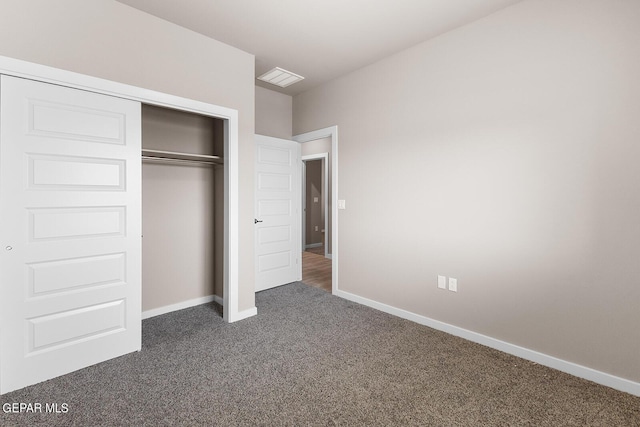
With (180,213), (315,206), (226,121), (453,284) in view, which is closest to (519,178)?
(453,284)

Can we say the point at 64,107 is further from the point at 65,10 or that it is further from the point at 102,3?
the point at 102,3

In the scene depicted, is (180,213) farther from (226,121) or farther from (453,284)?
(453,284)

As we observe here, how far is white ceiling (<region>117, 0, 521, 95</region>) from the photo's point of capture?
2391 millimetres

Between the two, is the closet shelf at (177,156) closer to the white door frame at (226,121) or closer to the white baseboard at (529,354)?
the white door frame at (226,121)

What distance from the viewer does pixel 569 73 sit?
2.15 metres

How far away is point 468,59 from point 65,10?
3.10m

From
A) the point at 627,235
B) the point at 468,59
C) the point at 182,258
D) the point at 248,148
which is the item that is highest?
the point at 468,59

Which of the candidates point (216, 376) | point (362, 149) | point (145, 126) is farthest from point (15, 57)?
point (362, 149)

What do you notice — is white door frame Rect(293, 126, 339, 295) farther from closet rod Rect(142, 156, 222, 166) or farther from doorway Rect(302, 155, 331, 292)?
doorway Rect(302, 155, 331, 292)

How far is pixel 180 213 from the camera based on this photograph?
3391 millimetres

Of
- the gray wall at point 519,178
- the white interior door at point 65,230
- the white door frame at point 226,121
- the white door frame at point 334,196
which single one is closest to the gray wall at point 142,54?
the white door frame at point 226,121

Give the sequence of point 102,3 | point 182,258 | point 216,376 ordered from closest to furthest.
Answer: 1. point 216,376
2. point 102,3
3. point 182,258

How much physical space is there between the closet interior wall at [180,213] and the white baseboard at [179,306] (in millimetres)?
30

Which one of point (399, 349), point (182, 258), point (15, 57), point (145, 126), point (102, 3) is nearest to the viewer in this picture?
point (15, 57)
